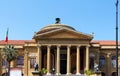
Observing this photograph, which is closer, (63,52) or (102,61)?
(63,52)

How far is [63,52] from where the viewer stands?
77062 millimetres

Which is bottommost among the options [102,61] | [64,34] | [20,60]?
[102,61]

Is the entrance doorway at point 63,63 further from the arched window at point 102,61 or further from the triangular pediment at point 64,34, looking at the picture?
the arched window at point 102,61

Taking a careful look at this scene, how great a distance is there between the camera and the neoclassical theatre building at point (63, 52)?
74562 mm

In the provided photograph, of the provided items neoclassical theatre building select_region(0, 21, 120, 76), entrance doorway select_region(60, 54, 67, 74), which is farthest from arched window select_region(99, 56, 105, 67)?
entrance doorway select_region(60, 54, 67, 74)

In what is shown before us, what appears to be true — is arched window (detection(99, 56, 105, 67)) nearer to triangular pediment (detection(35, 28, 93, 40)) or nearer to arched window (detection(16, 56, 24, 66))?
triangular pediment (detection(35, 28, 93, 40))

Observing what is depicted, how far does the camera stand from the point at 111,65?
263 feet

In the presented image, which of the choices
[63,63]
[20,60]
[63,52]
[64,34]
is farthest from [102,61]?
[20,60]

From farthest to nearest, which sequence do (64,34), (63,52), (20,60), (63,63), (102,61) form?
(102,61), (20,60), (63,63), (63,52), (64,34)

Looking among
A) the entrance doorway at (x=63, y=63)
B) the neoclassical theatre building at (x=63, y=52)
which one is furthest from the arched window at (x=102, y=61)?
the entrance doorway at (x=63, y=63)

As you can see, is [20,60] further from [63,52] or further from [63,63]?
[63,52]

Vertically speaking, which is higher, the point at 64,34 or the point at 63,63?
the point at 64,34

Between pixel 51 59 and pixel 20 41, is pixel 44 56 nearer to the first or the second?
pixel 51 59

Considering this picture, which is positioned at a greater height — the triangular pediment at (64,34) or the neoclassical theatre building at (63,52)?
the triangular pediment at (64,34)
